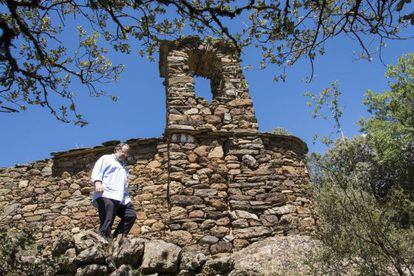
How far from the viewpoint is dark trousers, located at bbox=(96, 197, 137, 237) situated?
18.6 feet

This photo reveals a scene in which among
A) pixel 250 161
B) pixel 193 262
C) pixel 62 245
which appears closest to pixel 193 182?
pixel 250 161

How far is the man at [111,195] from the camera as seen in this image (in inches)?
228

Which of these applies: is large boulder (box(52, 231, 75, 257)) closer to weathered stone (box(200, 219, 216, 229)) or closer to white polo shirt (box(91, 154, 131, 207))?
white polo shirt (box(91, 154, 131, 207))

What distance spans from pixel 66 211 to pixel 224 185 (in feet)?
9.52

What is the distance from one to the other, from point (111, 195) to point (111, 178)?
254 mm

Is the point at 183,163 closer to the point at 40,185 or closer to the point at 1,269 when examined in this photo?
the point at 40,185

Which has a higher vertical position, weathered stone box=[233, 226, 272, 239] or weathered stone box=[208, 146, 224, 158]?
weathered stone box=[208, 146, 224, 158]

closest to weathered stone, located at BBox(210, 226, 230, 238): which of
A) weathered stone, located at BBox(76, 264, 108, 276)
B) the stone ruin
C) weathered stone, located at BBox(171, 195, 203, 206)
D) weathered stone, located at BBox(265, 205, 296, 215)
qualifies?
the stone ruin

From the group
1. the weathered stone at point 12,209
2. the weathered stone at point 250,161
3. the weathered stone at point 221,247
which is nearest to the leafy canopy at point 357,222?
the weathered stone at point 250,161

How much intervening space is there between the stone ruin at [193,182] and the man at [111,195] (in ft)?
4.44

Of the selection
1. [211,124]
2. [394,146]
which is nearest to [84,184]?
[211,124]

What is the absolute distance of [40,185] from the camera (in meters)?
8.34

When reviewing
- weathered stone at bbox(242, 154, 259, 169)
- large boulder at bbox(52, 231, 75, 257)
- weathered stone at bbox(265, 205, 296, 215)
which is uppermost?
weathered stone at bbox(242, 154, 259, 169)

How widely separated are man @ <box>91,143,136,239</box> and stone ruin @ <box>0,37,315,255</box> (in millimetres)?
1353
